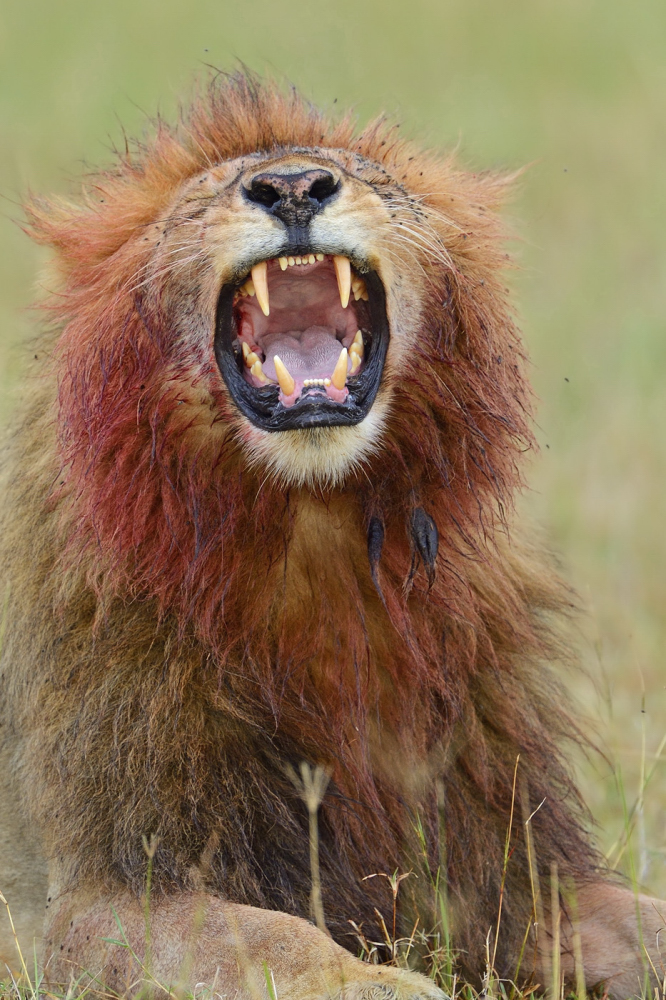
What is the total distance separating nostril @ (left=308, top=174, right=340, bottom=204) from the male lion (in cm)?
2

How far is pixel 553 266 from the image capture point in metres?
13.1

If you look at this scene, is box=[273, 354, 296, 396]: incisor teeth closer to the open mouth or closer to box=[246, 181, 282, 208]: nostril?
the open mouth

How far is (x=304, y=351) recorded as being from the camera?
3.64 m

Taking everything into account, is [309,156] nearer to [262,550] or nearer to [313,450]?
[313,450]

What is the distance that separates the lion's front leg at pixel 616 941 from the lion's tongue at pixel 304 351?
160 cm

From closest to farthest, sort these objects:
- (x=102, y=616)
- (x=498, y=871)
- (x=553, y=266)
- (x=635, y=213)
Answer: (x=102, y=616)
(x=498, y=871)
(x=553, y=266)
(x=635, y=213)

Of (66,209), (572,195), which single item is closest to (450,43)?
(572,195)

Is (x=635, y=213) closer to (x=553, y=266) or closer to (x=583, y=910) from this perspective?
(x=553, y=266)

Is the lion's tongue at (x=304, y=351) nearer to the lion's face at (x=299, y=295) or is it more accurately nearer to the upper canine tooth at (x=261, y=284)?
the lion's face at (x=299, y=295)

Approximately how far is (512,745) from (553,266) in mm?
9560

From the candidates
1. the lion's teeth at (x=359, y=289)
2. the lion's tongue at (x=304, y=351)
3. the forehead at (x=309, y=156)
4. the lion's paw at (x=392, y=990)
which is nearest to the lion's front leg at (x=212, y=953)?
the lion's paw at (x=392, y=990)

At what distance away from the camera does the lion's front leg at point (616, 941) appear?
3930mm

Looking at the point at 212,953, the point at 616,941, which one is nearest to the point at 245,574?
the point at 212,953

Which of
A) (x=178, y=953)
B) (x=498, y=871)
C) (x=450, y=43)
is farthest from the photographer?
(x=450, y=43)
